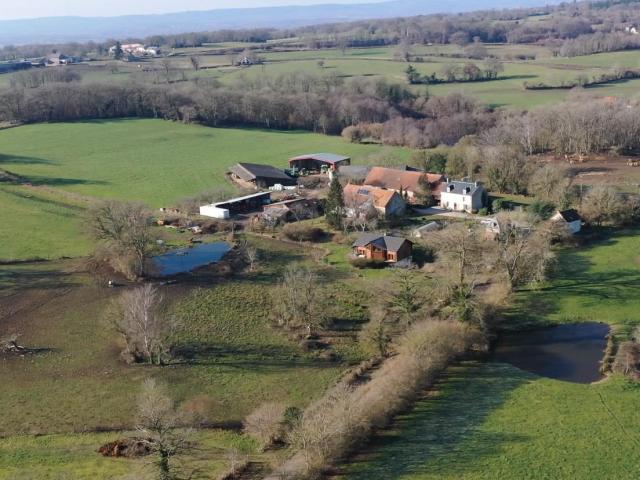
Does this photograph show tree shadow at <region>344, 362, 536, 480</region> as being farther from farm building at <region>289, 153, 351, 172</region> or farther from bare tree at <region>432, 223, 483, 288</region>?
farm building at <region>289, 153, 351, 172</region>

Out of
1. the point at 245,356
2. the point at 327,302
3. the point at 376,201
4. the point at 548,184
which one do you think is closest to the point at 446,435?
the point at 245,356

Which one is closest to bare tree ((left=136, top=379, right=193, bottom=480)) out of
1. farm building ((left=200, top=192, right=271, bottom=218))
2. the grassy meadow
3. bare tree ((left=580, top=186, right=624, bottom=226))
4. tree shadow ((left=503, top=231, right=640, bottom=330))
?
the grassy meadow

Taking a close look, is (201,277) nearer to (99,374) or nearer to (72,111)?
(99,374)

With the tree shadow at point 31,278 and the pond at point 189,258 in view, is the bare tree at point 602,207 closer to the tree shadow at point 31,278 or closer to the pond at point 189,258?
the pond at point 189,258

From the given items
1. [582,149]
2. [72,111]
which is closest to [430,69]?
[582,149]

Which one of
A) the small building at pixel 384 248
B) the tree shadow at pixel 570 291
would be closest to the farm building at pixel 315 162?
the small building at pixel 384 248

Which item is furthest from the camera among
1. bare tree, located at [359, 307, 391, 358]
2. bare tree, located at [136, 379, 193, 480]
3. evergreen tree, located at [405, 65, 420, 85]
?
evergreen tree, located at [405, 65, 420, 85]
